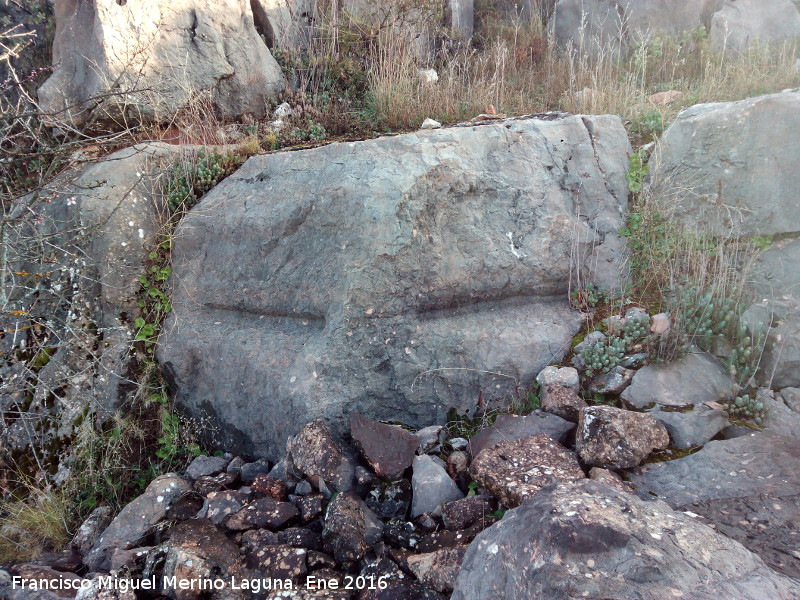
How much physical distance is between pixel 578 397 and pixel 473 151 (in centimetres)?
182

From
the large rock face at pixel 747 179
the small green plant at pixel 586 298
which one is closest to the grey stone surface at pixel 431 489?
the small green plant at pixel 586 298

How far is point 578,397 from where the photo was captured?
323 centimetres

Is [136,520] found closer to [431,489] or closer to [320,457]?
[320,457]

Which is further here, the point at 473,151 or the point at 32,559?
the point at 473,151

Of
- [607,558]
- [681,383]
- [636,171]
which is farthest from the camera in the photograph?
[636,171]

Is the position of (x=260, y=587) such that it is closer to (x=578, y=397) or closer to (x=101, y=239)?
(x=578, y=397)

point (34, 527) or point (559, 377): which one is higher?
point (559, 377)

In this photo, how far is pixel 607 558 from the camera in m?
1.91

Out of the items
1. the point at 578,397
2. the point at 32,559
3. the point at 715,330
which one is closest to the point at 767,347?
the point at 715,330

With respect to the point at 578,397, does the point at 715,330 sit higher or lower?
higher

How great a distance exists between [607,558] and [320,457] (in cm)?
163

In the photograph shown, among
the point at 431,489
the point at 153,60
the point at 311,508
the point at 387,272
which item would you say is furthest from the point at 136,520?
the point at 153,60

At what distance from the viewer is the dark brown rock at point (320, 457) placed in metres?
3.04

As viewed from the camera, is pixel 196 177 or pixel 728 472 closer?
pixel 728 472
